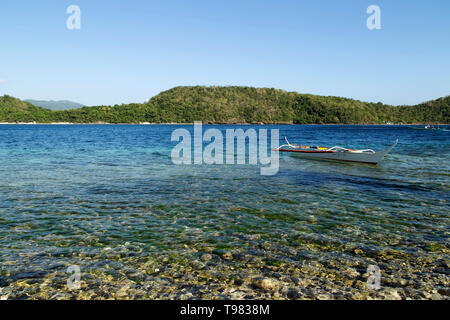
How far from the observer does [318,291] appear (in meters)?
5.82

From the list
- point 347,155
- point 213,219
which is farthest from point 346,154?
point 213,219

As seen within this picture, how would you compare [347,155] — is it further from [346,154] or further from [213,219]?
[213,219]

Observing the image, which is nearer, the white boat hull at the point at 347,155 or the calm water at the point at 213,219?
the calm water at the point at 213,219

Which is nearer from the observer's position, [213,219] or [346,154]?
[213,219]

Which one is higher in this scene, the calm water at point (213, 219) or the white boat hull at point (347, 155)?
the white boat hull at point (347, 155)

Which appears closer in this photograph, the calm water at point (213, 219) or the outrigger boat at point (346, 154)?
the calm water at point (213, 219)

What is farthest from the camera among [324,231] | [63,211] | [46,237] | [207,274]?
[63,211]

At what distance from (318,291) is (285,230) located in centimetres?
342

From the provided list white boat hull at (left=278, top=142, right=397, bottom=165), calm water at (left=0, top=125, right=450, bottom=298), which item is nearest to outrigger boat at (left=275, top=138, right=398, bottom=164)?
white boat hull at (left=278, top=142, right=397, bottom=165)

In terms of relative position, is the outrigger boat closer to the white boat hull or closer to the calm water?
the white boat hull

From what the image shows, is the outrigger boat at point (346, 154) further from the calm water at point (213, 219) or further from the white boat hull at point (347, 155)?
the calm water at point (213, 219)

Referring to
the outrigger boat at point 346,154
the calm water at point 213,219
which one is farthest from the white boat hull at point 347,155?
the calm water at point 213,219
